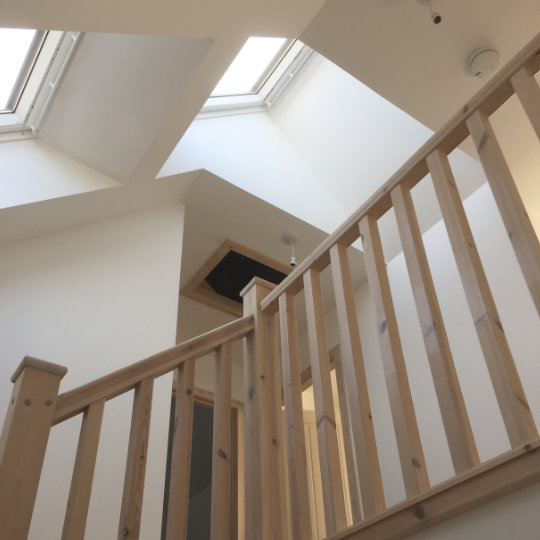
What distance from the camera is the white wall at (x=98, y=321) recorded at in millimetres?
2406

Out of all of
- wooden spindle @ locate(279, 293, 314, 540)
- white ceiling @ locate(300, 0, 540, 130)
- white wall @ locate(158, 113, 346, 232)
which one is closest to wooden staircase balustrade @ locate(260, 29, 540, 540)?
wooden spindle @ locate(279, 293, 314, 540)

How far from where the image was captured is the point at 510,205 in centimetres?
131

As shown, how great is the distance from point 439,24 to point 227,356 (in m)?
1.82

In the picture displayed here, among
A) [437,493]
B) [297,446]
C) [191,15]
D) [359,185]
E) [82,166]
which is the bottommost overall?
[437,493]

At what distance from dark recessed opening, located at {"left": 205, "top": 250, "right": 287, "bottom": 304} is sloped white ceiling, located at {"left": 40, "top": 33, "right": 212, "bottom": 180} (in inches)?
51.6

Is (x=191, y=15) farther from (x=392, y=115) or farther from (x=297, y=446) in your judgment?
(x=392, y=115)

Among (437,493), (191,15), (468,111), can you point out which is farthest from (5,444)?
(191,15)

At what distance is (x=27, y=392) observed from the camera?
1414mm

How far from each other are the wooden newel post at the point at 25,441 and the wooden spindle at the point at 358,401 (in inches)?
29.5

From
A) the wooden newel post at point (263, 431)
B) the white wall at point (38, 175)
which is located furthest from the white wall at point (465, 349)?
the white wall at point (38, 175)

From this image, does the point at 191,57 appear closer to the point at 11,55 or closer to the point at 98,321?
the point at 11,55

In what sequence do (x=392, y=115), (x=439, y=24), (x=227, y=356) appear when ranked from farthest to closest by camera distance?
(x=392, y=115) < (x=439, y=24) < (x=227, y=356)

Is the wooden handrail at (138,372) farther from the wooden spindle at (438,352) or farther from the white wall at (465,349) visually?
the white wall at (465,349)

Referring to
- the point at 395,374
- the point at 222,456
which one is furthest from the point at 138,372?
the point at 395,374
